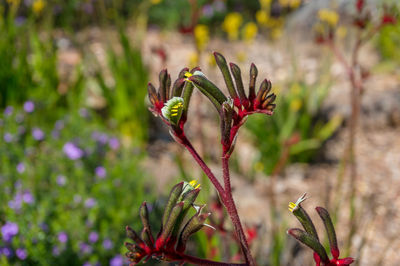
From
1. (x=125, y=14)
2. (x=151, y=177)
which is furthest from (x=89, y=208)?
(x=125, y=14)

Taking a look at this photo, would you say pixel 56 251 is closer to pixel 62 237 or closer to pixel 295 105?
pixel 62 237

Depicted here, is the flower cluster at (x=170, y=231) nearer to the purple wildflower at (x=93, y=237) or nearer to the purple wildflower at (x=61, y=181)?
the purple wildflower at (x=93, y=237)

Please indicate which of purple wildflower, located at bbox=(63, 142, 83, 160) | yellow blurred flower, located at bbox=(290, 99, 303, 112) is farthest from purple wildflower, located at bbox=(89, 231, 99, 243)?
yellow blurred flower, located at bbox=(290, 99, 303, 112)

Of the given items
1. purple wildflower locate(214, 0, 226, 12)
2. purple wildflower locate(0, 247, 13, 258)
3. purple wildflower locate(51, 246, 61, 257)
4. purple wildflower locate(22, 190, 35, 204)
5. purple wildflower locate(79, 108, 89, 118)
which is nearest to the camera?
purple wildflower locate(0, 247, 13, 258)

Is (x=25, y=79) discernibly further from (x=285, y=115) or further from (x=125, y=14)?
(x=125, y=14)

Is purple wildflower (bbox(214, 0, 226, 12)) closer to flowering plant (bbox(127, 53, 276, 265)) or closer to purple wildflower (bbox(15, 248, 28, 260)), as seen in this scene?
purple wildflower (bbox(15, 248, 28, 260))
